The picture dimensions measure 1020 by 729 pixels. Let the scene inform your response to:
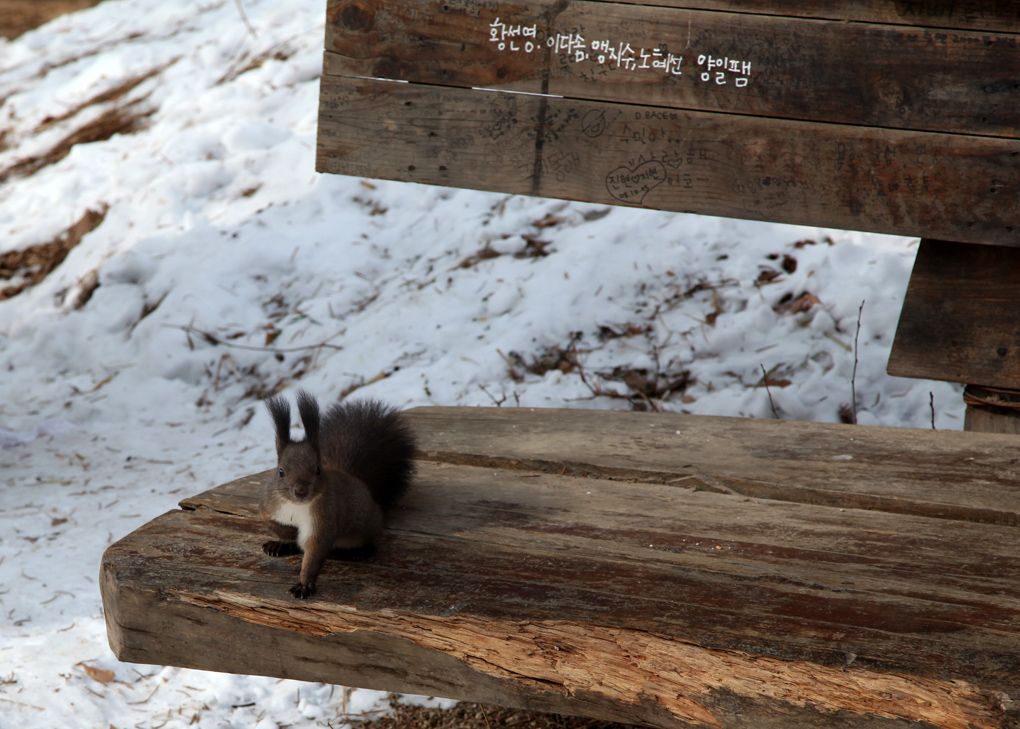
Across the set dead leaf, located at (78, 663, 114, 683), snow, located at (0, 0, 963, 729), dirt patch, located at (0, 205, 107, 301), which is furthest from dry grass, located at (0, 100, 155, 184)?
dead leaf, located at (78, 663, 114, 683)

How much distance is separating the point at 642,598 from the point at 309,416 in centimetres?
60

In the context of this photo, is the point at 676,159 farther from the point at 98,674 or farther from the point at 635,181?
the point at 98,674

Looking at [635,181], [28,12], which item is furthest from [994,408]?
[28,12]

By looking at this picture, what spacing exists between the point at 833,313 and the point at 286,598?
3.11m

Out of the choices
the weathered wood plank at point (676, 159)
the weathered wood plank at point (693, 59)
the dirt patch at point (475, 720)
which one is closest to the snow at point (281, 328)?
the dirt patch at point (475, 720)

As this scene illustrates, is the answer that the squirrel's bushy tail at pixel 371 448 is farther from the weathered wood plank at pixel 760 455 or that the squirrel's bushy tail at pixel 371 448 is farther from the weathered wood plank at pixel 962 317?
the weathered wood plank at pixel 962 317

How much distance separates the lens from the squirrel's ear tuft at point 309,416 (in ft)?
4.63

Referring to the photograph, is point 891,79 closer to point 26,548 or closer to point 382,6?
point 382,6

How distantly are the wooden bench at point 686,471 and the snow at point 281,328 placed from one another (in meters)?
1.01

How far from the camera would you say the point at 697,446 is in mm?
2223

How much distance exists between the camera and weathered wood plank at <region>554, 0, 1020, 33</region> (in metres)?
2.16

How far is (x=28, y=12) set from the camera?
9656 millimetres

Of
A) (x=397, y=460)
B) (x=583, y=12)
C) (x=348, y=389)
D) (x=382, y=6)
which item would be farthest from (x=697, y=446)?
(x=348, y=389)

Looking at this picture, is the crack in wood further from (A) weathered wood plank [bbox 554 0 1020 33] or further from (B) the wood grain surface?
(A) weathered wood plank [bbox 554 0 1020 33]
